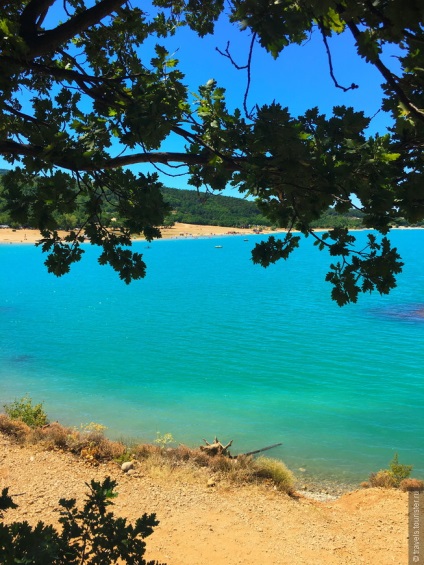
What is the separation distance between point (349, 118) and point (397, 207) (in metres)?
0.51

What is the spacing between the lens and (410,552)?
642 cm

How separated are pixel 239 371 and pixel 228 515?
1158 cm

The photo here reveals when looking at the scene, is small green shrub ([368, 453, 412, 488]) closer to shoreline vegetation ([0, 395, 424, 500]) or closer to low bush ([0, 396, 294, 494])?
shoreline vegetation ([0, 395, 424, 500])

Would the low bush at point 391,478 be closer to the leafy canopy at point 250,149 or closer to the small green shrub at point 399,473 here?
the small green shrub at point 399,473

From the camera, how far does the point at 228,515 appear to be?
731 centimetres

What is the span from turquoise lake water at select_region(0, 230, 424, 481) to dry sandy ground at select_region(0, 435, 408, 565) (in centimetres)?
262

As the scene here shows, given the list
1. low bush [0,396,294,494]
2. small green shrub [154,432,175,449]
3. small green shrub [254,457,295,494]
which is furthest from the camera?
small green shrub [154,432,175,449]

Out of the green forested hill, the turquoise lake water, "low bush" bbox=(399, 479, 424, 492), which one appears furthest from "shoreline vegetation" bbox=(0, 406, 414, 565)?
the green forested hill

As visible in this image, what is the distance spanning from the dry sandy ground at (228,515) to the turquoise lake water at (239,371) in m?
2.62

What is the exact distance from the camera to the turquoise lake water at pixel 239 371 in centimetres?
1245

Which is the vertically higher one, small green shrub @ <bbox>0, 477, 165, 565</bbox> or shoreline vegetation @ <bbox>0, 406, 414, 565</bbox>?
small green shrub @ <bbox>0, 477, 165, 565</bbox>

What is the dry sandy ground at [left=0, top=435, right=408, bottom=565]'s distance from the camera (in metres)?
6.35

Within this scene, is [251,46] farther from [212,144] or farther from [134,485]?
[134,485]

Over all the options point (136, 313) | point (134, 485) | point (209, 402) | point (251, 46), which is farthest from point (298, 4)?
point (136, 313)
